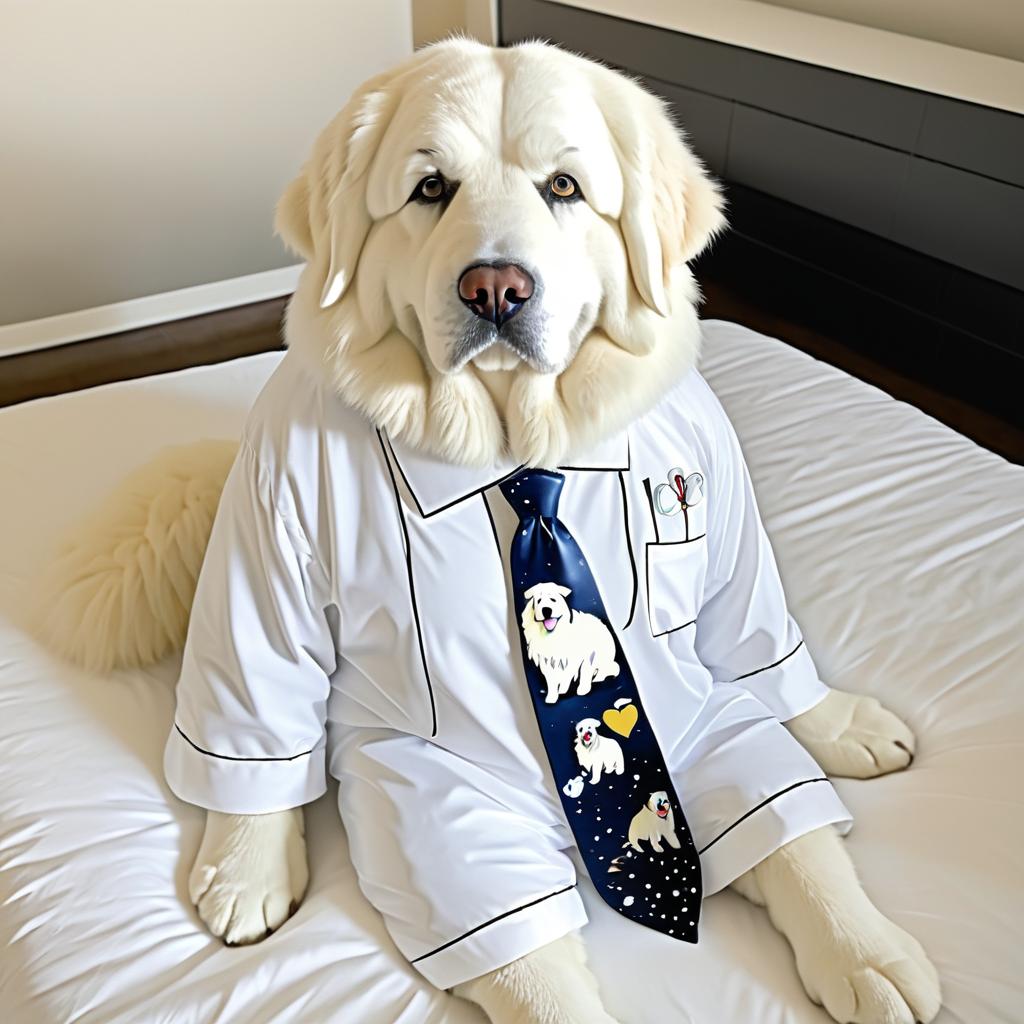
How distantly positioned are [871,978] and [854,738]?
0.39 metres

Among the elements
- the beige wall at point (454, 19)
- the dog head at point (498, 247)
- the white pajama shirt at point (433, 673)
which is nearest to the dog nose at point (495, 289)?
the dog head at point (498, 247)

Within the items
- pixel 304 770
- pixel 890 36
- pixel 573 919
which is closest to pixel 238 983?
pixel 304 770

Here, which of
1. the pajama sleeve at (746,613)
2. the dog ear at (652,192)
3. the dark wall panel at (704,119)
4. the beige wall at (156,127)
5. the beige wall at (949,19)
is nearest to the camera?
the dog ear at (652,192)

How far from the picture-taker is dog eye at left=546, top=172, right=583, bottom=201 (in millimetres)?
1114

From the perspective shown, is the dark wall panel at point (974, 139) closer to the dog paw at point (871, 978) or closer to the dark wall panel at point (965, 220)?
the dark wall panel at point (965, 220)

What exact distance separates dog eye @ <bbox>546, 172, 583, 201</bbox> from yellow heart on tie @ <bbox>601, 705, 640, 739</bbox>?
0.57 m

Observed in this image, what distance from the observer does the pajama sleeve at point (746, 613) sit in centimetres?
143

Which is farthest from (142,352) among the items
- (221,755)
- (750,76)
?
(221,755)

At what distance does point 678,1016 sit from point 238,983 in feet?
1.51

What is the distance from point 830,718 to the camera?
4.82 ft

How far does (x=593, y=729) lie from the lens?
1270 millimetres

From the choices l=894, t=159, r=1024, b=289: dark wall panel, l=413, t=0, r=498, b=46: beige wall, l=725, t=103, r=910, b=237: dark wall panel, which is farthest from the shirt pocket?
l=413, t=0, r=498, b=46: beige wall

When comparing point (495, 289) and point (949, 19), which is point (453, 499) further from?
point (949, 19)

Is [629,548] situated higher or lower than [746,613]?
higher
